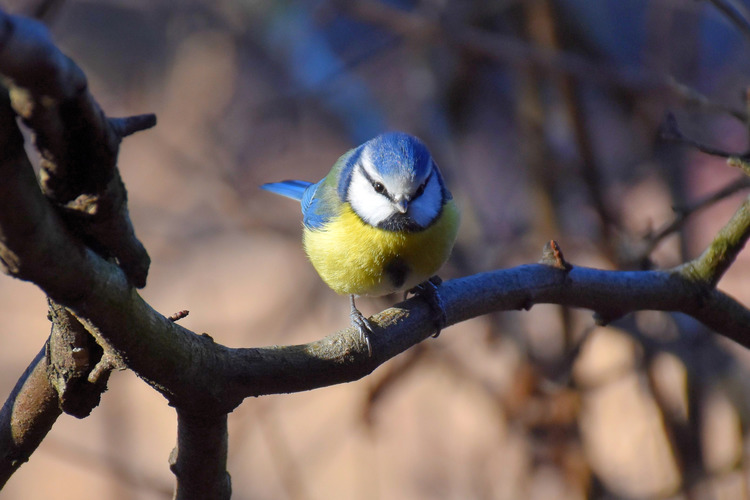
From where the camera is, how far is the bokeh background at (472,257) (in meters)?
2.57

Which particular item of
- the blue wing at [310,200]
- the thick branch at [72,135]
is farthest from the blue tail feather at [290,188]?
the thick branch at [72,135]

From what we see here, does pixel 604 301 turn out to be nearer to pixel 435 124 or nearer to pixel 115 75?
pixel 435 124

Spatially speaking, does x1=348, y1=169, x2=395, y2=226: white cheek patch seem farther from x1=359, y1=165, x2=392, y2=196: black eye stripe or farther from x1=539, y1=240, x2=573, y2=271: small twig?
x1=539, y1=240, x2=573, y2=271: small twig

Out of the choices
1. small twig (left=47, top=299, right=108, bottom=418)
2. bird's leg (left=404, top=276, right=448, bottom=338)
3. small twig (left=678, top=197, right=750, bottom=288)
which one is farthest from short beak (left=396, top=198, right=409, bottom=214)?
small twig (left=47, top=299, right=108, bottom=418)

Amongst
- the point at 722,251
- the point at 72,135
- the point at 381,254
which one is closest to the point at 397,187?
the point at 381,254

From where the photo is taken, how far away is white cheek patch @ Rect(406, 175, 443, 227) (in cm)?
164

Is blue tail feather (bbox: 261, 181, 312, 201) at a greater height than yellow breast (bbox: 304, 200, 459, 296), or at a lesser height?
greater

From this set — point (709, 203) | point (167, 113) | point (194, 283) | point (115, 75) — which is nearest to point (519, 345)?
point (709, 203)

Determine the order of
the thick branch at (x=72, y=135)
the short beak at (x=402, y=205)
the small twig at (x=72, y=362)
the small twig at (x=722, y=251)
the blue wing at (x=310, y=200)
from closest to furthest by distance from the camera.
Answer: the thick branch at (x=72, y=135) < the small twig at (x=72, y=362) < the small twig at (x=722, y=251) < the short beak at (x=402, y=205) < the blue wing at (x=310, y=200)

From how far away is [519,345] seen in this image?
2660 mm

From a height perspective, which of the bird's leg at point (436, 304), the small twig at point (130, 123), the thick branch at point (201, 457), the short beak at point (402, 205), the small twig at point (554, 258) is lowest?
the thick branch at point (201, 457)

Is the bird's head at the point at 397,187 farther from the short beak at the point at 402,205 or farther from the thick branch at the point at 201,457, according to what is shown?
the thick branch at the point at 201,457

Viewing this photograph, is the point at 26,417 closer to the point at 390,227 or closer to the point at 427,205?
the point at 390,227

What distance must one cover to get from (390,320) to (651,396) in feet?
5.47
